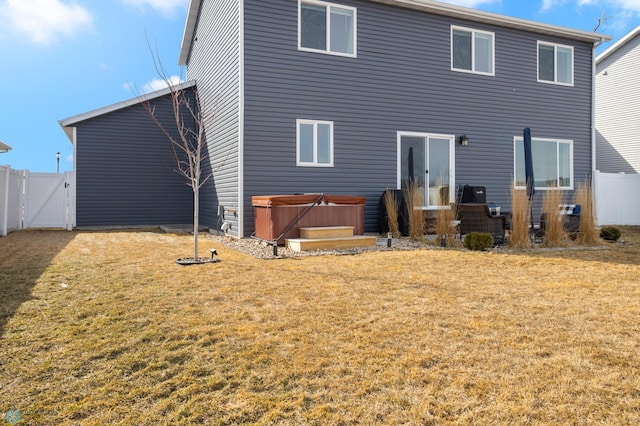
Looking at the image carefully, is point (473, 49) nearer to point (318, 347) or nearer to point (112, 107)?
point (112, 107)

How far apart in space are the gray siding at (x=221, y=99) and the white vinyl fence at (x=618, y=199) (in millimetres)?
10943

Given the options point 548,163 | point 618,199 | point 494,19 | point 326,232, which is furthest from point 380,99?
point 618,199

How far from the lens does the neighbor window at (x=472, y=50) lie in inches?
410

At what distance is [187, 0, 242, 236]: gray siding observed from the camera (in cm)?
863

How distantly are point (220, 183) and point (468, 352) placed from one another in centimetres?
808

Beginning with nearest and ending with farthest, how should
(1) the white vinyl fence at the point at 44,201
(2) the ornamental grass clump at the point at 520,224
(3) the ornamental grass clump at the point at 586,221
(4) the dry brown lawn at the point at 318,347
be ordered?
(4) the dry brown lawn at the point at 318,347
(2) the ornamental grass clump at the point at 520,224
(3) the ornamental grass clump at the point at 586,221
(1) the white vinyl fence at the point at 44,201

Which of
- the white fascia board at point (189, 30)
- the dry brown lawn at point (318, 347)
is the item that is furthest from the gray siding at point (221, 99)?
the dry brown lawn at point (318, 347)

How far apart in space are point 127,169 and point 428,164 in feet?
26.2

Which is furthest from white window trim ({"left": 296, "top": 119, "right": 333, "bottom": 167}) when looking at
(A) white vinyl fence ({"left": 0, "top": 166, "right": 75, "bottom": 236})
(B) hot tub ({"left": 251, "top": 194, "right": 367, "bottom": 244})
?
(A) white vinyl fence ({"left": 0, "top": 166, "right": 75, "bottom": 236})

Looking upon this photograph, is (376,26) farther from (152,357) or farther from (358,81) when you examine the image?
(152,357)

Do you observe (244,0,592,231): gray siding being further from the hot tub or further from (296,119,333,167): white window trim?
the hot tub

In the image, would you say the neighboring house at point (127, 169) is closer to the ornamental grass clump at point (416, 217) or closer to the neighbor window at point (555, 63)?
the ornamental grass clump at point (416, 217)

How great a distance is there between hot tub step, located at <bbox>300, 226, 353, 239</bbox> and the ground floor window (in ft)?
8.99

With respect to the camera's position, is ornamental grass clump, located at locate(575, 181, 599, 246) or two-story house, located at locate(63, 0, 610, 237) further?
two-story house, located at locate(63, 0, 610, 237)
